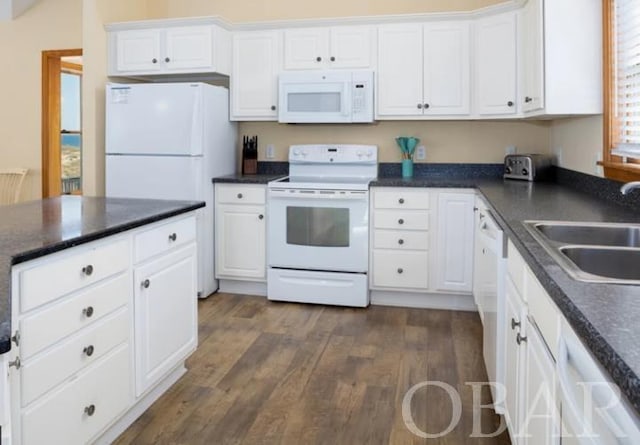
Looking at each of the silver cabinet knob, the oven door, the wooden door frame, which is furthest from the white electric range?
the wooden door frame

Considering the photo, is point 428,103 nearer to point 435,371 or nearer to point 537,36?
point 537,36

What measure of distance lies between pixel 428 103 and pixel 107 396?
9.65 feet

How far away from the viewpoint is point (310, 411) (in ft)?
8.00

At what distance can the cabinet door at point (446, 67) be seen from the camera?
156 inches

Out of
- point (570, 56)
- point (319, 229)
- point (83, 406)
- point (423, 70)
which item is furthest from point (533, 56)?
point (83, 406)

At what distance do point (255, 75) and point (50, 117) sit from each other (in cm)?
256

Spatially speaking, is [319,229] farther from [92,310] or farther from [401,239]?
[92,310]

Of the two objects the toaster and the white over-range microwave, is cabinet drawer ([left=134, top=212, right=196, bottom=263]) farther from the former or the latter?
the toaster

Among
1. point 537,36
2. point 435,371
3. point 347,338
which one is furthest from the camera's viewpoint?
point 347,338

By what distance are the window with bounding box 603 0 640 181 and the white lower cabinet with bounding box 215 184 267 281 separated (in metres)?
2.29

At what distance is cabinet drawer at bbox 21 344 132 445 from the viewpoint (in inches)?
65.1

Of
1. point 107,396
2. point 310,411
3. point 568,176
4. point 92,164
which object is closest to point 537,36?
point 568,176

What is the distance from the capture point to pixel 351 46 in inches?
162

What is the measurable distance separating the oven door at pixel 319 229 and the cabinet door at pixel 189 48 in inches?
44.8
